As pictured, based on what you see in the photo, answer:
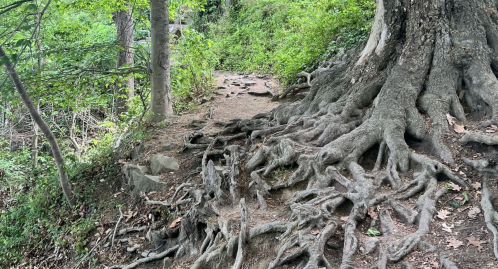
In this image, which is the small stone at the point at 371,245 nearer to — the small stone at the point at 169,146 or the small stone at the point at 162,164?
the small stone at the point at 162,164

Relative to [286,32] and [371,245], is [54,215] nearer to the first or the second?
[371,245]

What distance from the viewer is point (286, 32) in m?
18.8

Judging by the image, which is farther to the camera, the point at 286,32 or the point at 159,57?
the point at 286,32

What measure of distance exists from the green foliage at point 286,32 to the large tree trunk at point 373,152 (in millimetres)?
5489

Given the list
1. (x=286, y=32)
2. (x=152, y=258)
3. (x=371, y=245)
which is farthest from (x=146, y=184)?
(x=286, y=32)

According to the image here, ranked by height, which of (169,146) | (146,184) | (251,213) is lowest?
(146,184)

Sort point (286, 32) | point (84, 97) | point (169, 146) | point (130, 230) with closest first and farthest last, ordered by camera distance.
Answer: point (130, 230)
point (169, 146)
point (84, 97)
point (286, 32)

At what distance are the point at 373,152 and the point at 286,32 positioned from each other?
14554 millimetres

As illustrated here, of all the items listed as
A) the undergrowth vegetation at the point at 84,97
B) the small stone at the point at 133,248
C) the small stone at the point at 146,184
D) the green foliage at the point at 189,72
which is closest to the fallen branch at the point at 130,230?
the small stone at the point at 133,248

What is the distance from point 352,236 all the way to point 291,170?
197 centimetres

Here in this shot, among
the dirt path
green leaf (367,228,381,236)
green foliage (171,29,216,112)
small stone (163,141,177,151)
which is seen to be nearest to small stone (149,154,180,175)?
the dirt path

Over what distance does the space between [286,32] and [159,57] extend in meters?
10.7

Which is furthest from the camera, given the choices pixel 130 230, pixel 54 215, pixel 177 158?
pixel 54 215

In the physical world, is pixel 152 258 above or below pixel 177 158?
below
